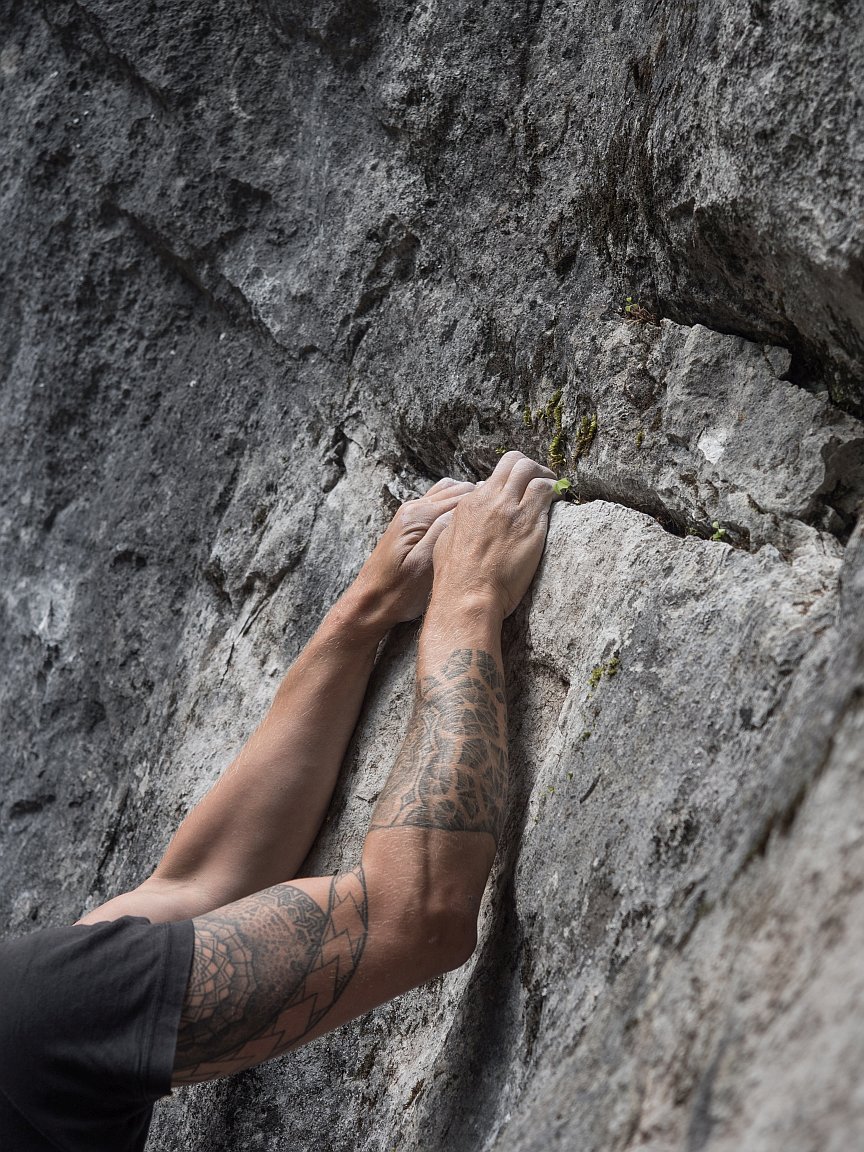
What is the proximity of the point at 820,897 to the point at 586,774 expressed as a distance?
919 millimetres

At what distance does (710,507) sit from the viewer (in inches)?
82.7

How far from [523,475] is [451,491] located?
243mm

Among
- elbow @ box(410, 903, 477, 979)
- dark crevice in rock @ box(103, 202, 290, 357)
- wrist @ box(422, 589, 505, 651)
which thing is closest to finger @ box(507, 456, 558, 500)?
wrist @ box(422, 589, 505, 651)

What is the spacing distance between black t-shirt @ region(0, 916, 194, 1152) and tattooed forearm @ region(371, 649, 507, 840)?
531 mm

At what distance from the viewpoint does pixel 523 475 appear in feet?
8.51

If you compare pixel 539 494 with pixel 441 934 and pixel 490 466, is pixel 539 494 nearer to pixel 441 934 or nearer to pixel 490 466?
pixel 490 466

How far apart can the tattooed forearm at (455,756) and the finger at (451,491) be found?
0.55 metres

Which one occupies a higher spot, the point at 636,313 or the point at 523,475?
the point at 636,313

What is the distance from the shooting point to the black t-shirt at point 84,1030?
6.10 feet

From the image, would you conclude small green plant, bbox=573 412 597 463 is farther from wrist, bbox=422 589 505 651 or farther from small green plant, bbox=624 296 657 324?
wrist, bbox=422 589 505 651

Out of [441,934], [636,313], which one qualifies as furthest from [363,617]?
[636,313]

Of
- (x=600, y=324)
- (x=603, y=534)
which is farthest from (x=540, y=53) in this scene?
(x=603, y=534)

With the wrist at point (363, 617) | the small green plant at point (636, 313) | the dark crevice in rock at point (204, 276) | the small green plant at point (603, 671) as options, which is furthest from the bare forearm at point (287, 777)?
the dark crevice in rock at point (204, 276)

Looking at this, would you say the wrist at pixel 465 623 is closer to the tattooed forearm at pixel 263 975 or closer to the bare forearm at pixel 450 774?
the bare forearm at pixel 450 774
